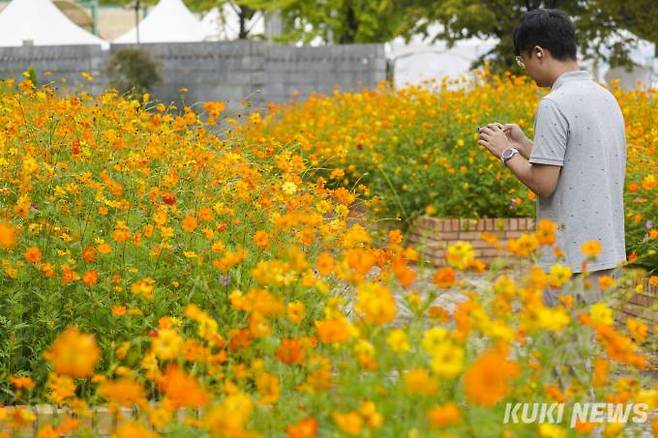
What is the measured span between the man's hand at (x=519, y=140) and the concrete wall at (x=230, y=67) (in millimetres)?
16400

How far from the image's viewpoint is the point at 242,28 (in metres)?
36.6

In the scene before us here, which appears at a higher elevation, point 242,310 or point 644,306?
point 242,310

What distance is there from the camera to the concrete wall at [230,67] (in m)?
21.2

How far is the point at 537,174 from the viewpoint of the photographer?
3727 millimetres

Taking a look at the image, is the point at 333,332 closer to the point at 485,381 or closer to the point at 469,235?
A: the point at 485,381

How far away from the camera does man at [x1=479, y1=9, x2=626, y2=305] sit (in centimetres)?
369

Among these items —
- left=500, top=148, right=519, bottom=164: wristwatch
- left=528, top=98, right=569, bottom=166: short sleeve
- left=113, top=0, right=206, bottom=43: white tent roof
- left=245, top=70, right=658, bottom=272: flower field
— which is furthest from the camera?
left=113, top=0, right=206, bottom=43: white tent roof

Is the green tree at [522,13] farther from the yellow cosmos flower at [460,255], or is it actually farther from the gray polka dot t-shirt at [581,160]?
the yellow cosmos flower at [460,255]

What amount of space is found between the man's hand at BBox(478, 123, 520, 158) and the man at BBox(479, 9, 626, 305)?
4 centimetres

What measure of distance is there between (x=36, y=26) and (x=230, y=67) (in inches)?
209

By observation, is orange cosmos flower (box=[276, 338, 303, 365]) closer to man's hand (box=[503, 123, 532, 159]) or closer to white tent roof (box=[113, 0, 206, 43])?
man's hand (box=[503, 123, 532, 159])

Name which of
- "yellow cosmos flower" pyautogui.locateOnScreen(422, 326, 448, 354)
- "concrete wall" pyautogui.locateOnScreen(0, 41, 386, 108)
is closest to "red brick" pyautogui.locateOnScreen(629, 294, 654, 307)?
"yellow cosmos flower" pyautogui.locateOnScreen(422, 326, 448, 354)

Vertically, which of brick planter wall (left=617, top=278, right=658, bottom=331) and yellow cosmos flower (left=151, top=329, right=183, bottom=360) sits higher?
yellow cosmos flower (left=151, top=329, right=183, bottom=360)

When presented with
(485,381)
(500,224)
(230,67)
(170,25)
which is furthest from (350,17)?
(485,381)
